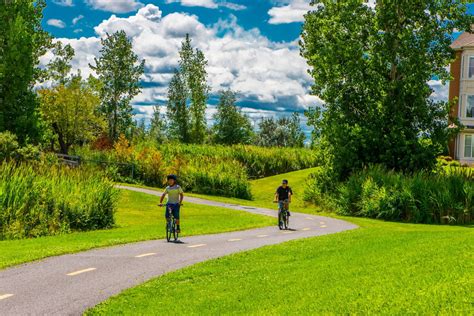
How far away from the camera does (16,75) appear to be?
3812cm

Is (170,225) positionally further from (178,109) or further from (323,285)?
(178,109)

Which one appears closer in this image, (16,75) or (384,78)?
(384,78)

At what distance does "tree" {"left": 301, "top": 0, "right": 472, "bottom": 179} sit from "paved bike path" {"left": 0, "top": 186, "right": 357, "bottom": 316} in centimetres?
1677

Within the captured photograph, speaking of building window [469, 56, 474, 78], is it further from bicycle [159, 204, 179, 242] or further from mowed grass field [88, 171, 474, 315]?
mowed grass field [88, 171, 474, 315]

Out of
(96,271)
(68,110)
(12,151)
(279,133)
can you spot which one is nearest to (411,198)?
(12,151)

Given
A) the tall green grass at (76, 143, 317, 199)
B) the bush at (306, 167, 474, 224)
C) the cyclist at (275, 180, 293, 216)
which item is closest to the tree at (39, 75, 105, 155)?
the tall green grass at (76, 143, 317, 199)

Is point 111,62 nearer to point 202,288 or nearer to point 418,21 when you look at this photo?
point 418,21

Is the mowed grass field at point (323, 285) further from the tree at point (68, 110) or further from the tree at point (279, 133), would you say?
the tree at point (279, 133)

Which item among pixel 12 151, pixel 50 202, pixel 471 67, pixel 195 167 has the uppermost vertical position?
pixel 471 67

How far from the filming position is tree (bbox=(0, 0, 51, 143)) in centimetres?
3744

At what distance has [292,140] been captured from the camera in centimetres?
12056

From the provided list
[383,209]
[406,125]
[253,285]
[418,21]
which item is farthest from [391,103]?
[253,285]

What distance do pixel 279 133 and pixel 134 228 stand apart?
4052 inches

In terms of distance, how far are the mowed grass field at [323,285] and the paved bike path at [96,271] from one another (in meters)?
0.54
